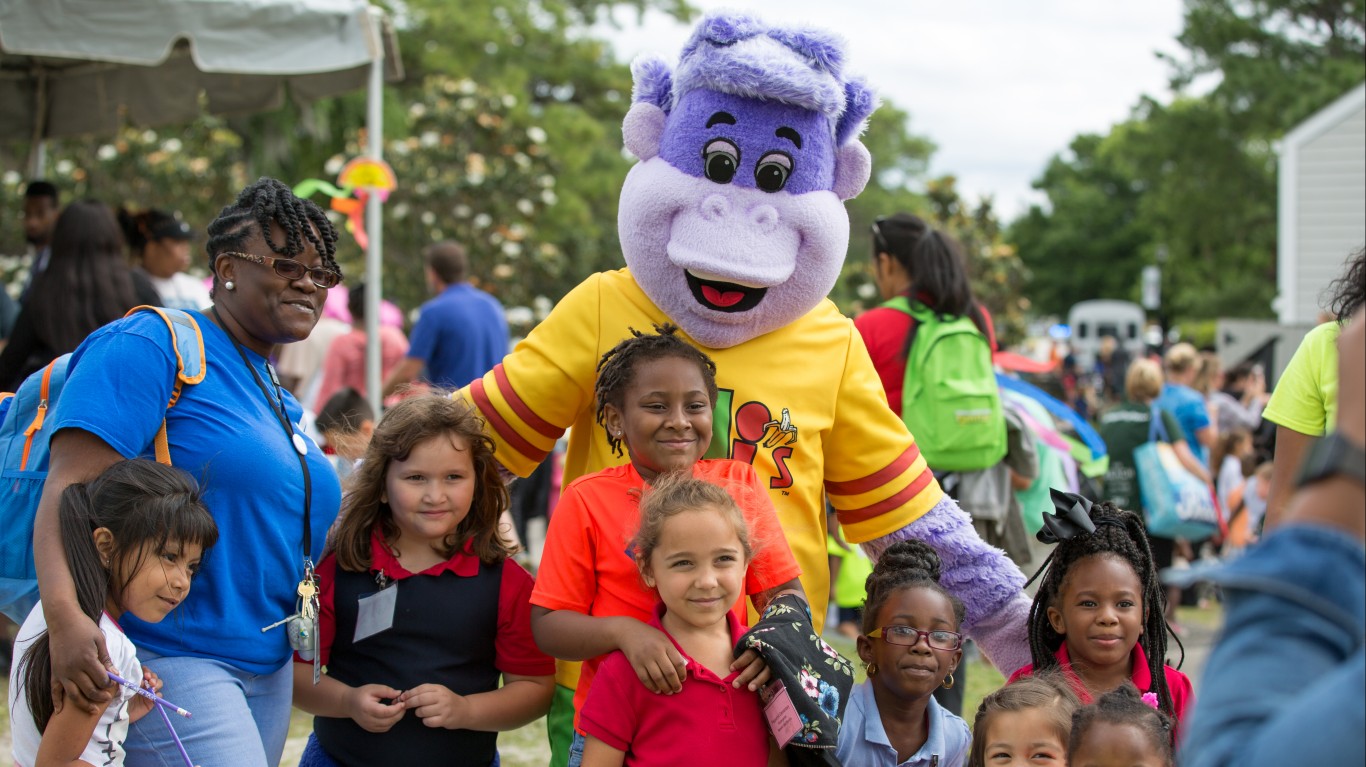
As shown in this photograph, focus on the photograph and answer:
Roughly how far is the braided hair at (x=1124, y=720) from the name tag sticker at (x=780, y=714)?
1.95 feet

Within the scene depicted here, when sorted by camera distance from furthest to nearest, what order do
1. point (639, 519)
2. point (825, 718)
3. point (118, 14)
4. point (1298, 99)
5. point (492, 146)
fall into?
point (1298, 99) → point (492, 146) → point (118, 14) → point (639, 519) → point (825, 718)

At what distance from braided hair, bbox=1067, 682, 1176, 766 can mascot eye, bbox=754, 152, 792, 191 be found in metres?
1.38

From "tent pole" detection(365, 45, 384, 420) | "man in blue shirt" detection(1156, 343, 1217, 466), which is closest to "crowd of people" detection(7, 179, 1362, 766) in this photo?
"tent pole" detection(365, 45, 384, 420)

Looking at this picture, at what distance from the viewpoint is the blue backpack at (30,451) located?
8.60ft

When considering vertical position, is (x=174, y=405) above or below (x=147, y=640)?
above

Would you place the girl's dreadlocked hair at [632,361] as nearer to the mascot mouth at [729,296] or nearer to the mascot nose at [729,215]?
the mascot mouth at [729,296]

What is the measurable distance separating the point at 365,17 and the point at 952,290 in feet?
10.2

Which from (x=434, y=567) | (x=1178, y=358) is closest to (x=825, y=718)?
(x=434, y=567)

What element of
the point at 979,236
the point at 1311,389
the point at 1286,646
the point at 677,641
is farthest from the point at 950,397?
the point at 979,236

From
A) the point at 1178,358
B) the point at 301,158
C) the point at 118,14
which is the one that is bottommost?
the point at 1178,358

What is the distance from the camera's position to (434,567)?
114 inches

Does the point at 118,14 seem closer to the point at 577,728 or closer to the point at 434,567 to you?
the point at 434,567

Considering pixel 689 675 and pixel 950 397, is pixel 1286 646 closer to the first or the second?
pixel 689 675

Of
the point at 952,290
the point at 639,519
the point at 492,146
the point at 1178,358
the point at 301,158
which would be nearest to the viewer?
the point at 639,519
